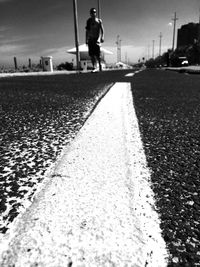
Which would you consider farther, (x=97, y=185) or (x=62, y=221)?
(x=97, y=185)

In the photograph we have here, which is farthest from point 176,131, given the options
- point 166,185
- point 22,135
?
point 22,135

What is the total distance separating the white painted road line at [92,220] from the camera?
0.42 meters

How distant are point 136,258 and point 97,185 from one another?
0.26 metres

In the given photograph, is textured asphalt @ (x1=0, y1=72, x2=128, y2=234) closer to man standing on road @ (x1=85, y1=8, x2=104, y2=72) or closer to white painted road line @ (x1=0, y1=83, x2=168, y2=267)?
white painted road line @ (x1=0, y1=83, x2=168, y2=267)

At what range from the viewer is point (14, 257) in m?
0.42

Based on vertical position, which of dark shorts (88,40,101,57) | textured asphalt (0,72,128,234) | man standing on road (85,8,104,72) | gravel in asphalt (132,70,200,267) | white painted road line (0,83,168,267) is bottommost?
gravel in asphalt (132,70,200,267)

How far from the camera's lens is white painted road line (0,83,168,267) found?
424 mm

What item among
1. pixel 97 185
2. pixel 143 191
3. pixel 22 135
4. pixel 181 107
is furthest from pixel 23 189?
pixel 181 107

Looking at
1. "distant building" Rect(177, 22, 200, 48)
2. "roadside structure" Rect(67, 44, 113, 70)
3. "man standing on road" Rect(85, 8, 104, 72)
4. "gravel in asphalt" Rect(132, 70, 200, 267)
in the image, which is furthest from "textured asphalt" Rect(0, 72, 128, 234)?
"distant building" Rect(177, 22, 200, 48)

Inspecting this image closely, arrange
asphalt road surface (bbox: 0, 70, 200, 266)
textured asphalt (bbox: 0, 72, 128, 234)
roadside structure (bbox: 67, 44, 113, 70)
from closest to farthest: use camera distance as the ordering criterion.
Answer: asphalt road surface (bbox: 0, 70, 200, 266) → textured asphalt (bbox: 0, 72, 128, 234) → roadside structure (bbox: 67, 44, 113, 70)

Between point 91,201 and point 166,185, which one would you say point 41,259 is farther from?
point 166,185

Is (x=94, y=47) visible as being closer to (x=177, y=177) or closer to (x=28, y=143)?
(x=28, y=143)

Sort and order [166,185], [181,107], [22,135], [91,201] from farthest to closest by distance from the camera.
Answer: [181,107] < [22,135] < [166,185] < [91,201]

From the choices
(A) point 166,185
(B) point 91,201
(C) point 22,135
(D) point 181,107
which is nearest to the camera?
(B) point 91,201
